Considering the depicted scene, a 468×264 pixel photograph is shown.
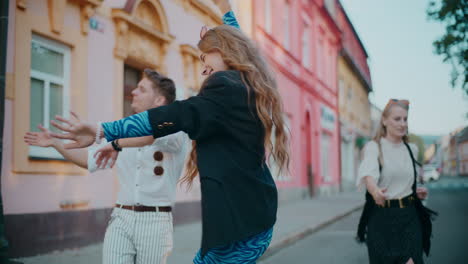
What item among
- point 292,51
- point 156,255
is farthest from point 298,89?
point 156,255

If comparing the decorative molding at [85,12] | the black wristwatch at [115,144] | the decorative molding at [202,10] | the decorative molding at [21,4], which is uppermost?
the decorative molding at [202,10]

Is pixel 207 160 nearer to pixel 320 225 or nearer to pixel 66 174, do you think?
pixel 66 174

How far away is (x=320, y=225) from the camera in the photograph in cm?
1108

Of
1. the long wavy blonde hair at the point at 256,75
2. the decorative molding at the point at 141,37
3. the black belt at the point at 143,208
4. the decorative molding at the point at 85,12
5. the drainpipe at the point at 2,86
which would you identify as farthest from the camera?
the decorative molding at the point at 141,37

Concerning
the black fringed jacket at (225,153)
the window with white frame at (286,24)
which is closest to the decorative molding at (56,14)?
the black fringed jacket at (225,153)

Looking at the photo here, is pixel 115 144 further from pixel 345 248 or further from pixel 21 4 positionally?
pixel 345 248

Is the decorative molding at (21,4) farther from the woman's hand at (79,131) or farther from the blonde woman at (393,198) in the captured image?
the woman's hand at (79,131)

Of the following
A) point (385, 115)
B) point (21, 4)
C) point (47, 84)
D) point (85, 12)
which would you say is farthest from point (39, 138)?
point (85, 12)

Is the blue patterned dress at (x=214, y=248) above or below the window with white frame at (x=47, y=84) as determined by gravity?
below

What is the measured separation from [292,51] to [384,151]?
16625 mm

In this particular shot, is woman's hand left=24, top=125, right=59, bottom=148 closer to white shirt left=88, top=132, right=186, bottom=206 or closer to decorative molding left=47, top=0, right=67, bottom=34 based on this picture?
white shirt left=88, top=132, right=186, bottom=206

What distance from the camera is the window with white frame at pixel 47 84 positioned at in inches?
273

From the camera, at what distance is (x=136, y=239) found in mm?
2867

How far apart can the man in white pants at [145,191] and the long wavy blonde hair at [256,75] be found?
0.92 m
